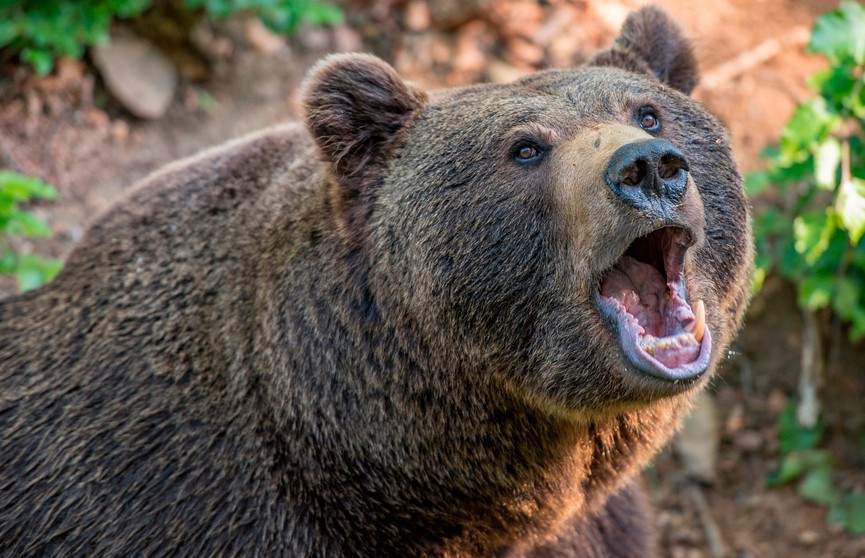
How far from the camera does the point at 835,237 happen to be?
5863 mm

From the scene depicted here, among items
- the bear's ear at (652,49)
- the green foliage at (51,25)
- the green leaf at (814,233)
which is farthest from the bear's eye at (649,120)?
the green foliage at (51,25)

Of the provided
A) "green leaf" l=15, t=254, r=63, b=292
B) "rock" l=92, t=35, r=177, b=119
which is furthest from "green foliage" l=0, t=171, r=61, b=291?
"rock" l=92, t=35, r=177, b=119

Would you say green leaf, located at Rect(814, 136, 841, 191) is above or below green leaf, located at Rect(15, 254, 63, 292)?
above

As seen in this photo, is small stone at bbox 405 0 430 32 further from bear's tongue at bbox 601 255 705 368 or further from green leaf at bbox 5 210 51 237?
bear's tongue at bbox 601 255 705 368

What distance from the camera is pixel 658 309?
3553 mm

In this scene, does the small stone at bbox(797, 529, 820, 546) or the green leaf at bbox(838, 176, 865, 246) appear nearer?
the green leaf at bbox(838, 176, 865, 246)

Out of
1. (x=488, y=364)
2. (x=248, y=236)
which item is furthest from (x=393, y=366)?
(x=248, y=236)

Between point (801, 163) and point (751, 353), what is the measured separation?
5.71 feet

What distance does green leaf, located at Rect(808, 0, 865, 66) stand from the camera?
514 cm

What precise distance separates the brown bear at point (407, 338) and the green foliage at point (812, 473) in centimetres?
286

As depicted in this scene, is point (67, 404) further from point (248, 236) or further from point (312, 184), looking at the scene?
point (312, 184)

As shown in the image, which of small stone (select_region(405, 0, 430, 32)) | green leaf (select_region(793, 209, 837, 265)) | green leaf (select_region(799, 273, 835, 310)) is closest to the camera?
green leaf (select_region(793, 209, 837, 265))

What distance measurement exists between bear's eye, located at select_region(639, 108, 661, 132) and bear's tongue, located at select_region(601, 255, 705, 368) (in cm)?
51

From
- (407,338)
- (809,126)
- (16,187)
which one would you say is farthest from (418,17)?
(407,338)
